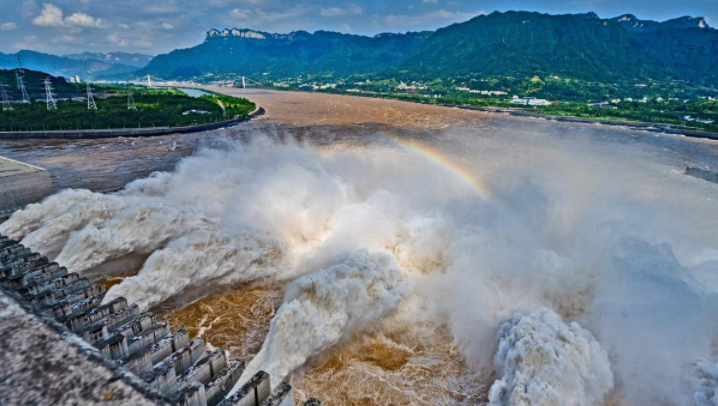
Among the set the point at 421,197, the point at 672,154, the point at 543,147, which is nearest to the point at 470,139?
the point at 543,147

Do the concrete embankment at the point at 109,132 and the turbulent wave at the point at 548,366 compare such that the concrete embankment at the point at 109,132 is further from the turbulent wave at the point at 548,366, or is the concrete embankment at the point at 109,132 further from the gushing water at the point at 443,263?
the turbulent wave at the point at 548,366

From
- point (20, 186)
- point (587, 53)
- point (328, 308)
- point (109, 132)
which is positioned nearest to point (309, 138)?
point (109, 132)

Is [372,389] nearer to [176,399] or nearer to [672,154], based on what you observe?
[176,399]

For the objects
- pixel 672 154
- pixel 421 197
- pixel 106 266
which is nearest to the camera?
A: pixel 106 266

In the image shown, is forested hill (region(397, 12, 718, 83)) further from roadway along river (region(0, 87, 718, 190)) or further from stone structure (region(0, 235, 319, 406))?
stone structure (region(0, 235, 319, 406))

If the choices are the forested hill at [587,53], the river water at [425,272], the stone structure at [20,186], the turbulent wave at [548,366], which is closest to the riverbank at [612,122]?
the river water at [425,272]

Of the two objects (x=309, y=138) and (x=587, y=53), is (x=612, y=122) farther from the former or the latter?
(x=587, y=53)
